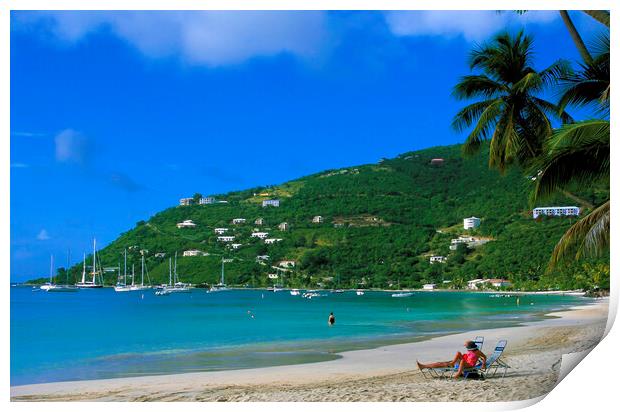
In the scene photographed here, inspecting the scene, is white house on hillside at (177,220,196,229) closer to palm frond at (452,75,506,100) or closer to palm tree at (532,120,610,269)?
palm frond at (452,75,506,100)

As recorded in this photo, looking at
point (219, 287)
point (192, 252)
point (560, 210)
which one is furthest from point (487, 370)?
point (219, 287)

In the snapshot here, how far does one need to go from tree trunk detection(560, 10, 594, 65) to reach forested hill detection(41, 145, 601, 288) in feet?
121

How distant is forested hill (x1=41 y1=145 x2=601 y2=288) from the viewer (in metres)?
49.2

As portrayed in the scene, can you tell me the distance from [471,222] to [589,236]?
152 feet

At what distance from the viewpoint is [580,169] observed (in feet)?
23.2

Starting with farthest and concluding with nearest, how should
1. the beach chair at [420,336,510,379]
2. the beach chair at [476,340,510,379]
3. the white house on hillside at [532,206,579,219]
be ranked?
the white house on hillside at [532,206,579,219]
the beach chair at [476,340,510,379]
the beach chair at [420,336,510,379]

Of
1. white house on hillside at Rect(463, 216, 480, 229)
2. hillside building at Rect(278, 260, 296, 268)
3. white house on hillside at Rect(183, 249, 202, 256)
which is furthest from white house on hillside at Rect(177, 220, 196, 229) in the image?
white house on hillside at Rect(463, 216, 480, 229)

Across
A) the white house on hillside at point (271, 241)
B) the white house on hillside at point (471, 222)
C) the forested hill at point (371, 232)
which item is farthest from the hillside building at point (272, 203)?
the white house on hillside at point (471, 222)

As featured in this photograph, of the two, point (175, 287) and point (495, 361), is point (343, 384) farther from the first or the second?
point (175, 287)

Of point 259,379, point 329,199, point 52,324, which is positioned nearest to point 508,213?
point 329,199

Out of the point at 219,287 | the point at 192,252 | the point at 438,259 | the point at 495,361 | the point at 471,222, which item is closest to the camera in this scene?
the point at 495,361
